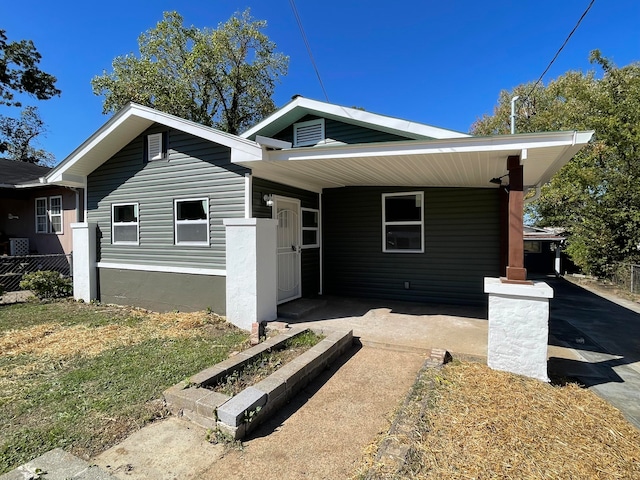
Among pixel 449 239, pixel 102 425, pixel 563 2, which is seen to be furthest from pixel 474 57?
pixel 102 425

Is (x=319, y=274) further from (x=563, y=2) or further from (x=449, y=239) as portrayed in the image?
(x=563, y=2)

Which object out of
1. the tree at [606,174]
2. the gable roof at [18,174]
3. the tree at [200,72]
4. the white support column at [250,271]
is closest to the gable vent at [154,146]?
the white support column at [250,271]

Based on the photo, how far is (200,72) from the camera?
60.2 feet

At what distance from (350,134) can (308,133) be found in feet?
3.43

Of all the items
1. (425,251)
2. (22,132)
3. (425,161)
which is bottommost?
(425,251)

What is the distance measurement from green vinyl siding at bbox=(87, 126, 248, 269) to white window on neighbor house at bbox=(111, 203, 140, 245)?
11 centimetres

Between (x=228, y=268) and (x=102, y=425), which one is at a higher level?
(x=228, y=268)

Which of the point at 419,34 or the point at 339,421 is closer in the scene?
the point at 339,421

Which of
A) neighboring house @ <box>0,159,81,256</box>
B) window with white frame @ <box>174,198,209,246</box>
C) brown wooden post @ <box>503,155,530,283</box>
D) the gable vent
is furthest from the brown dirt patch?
neighboring house @ <box>0,159,81,256</box>

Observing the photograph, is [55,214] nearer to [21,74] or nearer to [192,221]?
[21,74]

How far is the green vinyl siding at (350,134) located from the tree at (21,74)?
13.3 metres

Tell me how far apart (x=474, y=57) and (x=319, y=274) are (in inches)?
377

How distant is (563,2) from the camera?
608 centimetres

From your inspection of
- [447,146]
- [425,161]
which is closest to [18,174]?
[425,161]
